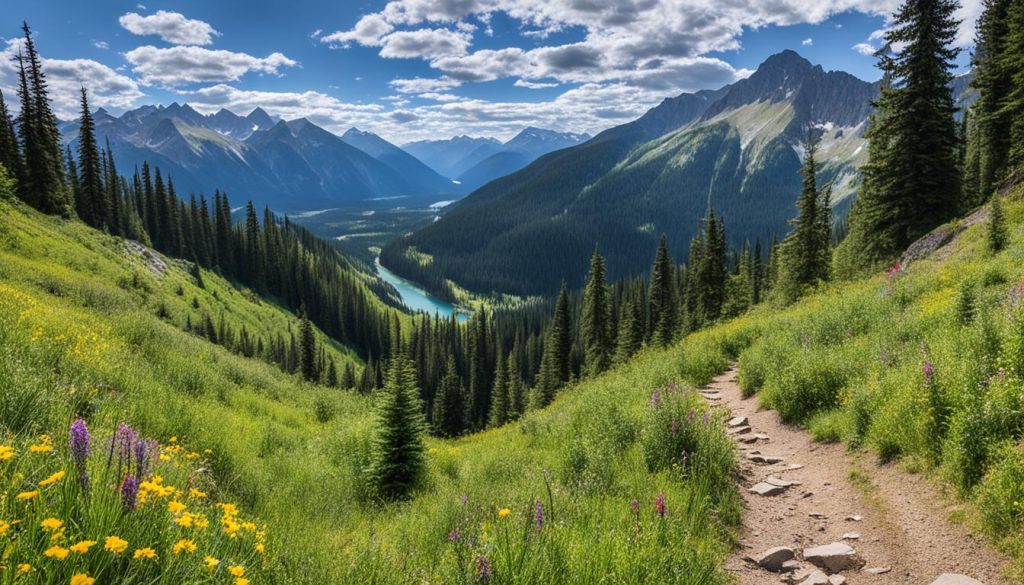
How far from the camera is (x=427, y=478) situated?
9.59 m

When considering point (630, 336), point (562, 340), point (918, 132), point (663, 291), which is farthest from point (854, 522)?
point (663, 291)

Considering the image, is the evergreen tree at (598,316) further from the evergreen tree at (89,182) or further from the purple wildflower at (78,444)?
the evergreen tree at (89,182)

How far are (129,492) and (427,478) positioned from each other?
7206mm

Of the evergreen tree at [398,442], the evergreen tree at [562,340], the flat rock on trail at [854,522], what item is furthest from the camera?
the evergreen tree at [562,340]

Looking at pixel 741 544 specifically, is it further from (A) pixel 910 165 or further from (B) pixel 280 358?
(B) pixel 280 358

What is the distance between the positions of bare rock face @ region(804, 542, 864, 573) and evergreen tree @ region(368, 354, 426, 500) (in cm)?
629

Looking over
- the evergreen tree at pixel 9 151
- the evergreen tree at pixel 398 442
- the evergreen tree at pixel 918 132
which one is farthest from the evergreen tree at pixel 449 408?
the evergreen tree at pixel 398 442

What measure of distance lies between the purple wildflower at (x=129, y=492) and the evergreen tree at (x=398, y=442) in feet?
20.9

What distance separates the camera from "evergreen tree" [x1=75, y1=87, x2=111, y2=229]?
69250 millimetres

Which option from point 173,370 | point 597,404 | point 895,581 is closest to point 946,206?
point 597,404

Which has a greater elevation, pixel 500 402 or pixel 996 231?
pixel 996 231

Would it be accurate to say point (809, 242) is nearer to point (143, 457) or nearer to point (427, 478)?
point (427, 478)

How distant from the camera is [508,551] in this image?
3.67 metres

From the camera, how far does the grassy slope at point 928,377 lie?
18.6ft
